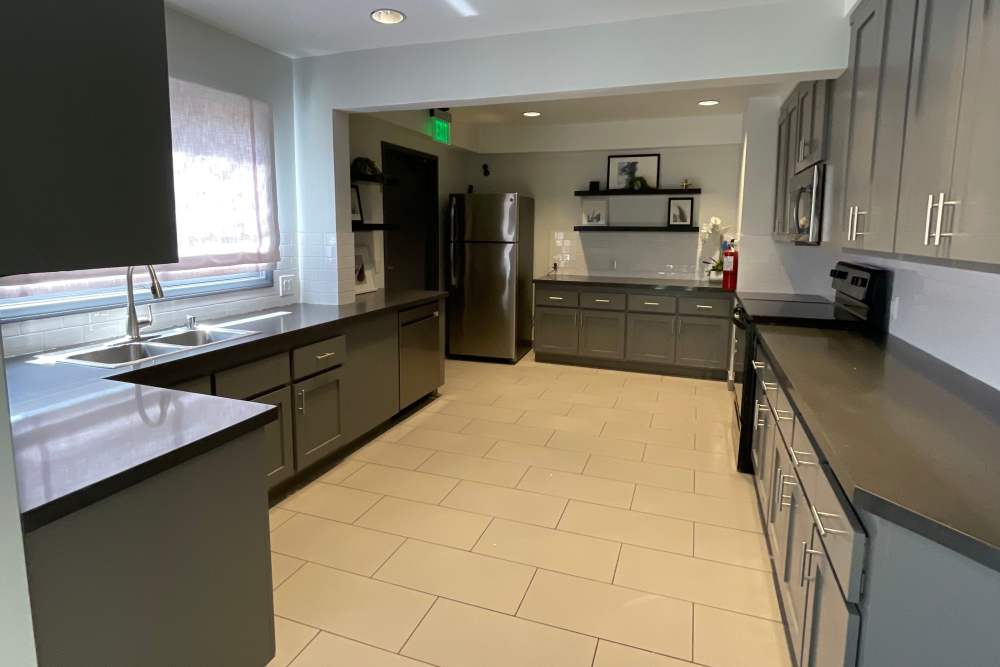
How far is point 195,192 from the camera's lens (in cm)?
301

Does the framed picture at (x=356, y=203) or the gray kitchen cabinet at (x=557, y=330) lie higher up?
the framed picture at (x=356, y=203)

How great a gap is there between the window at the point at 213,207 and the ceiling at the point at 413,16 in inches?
15.4

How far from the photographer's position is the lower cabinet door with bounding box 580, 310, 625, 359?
5.54 m

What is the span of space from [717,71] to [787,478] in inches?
78.7

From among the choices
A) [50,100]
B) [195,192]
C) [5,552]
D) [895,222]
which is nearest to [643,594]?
[895,222]

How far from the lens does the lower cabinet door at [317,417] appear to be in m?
3.00

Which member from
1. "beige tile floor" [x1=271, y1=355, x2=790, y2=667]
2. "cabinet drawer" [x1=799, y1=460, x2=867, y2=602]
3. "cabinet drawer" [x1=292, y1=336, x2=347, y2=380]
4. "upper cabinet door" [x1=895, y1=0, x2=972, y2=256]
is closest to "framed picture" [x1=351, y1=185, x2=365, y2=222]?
"cabinet drawer" [x1=292, y1=336, x2=347, y2=380]

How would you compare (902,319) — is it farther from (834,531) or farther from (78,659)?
(78,659)

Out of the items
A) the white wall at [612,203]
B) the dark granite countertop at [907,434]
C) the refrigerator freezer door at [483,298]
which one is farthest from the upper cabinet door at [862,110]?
the refrigerator freezer door at [483,298]

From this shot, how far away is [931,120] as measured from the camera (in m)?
1.64

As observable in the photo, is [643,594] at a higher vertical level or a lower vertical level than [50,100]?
lower

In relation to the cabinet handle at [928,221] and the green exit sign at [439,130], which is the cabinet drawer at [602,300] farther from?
the cabinet handle at [928,221]

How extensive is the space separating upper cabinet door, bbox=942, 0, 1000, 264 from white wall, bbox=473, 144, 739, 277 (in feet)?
14.5

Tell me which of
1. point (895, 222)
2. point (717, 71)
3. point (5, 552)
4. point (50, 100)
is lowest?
point (5, 552)
